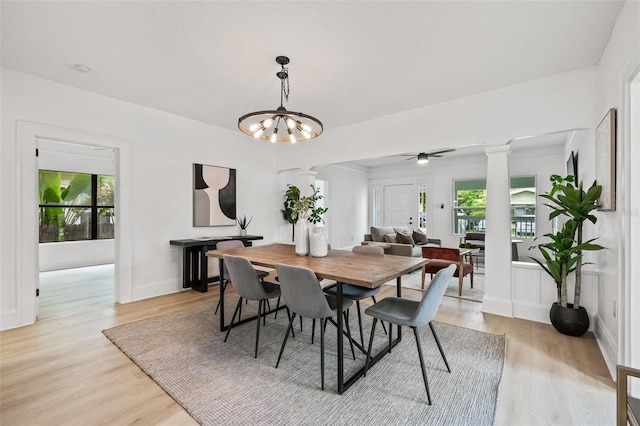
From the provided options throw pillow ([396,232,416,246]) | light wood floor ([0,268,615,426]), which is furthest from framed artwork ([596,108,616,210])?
throw pillow ([396,232,416,246])

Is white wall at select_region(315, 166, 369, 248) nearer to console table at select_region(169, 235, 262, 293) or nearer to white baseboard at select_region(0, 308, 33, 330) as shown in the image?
console table at select_region(169, 235, 262, 293)

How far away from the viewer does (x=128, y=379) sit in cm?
210

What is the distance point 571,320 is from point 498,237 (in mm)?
1034

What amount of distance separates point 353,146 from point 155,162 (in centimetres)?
298

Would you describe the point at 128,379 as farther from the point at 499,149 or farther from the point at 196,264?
the point at 499,149

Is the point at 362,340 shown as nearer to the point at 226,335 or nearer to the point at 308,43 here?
the point at 226,335

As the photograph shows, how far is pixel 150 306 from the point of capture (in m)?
3.70

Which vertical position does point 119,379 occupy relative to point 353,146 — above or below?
below

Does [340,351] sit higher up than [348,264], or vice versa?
[348,264]

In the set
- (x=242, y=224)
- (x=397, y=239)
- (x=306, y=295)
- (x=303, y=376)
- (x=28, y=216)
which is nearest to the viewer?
(x=306, y=295)

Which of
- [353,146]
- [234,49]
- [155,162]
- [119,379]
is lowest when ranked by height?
[119,379]

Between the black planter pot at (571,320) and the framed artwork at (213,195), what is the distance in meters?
4.57

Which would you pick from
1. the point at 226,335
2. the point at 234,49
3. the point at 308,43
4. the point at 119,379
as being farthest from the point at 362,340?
the point at 234,49

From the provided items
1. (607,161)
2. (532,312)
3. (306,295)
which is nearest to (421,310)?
(306,295)
